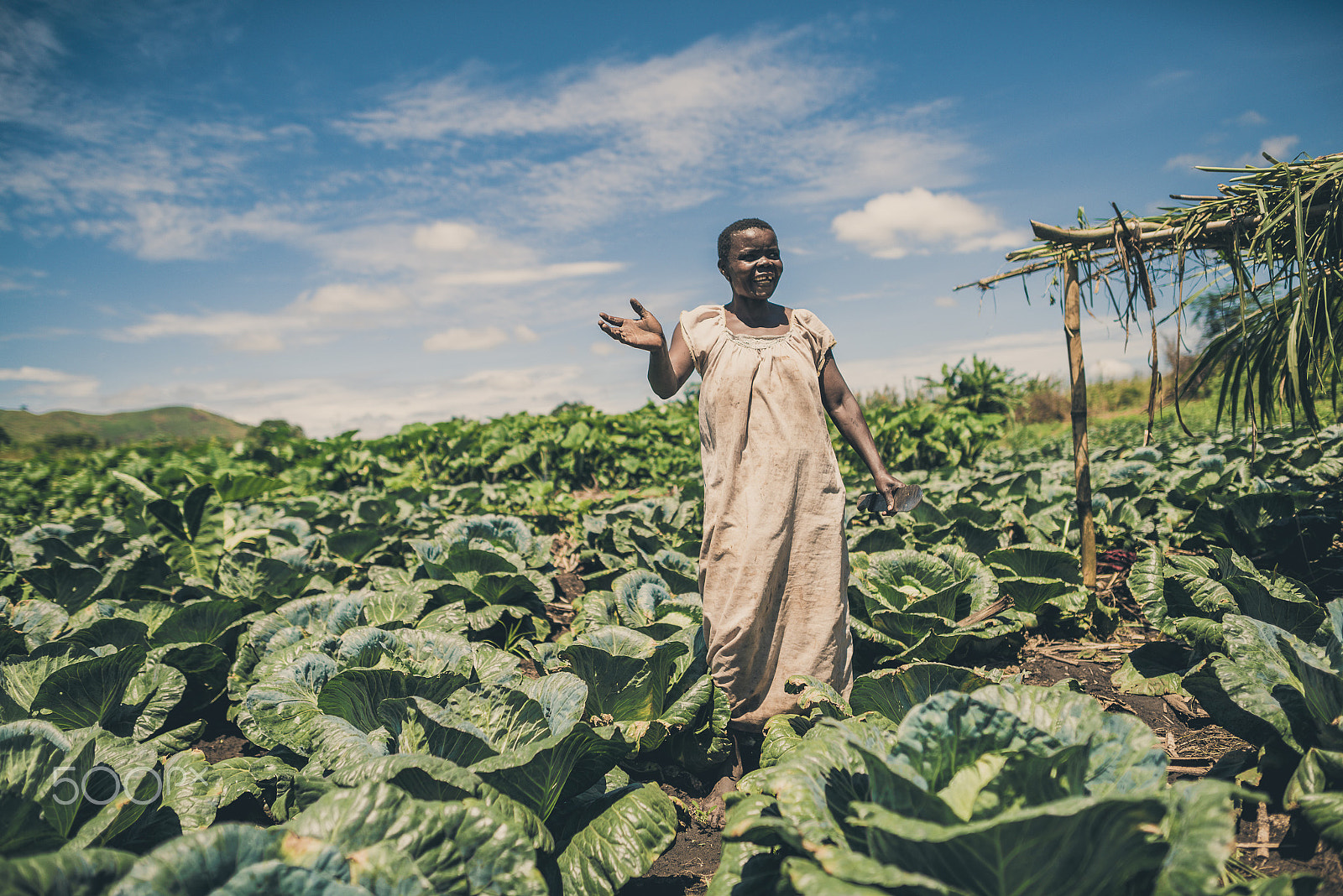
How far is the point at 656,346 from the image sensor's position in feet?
8.65

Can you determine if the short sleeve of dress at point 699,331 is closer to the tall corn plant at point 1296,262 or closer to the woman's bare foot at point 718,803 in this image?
the woman's bare foot at point 718,803

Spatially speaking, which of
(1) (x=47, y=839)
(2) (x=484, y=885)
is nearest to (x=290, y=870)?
(2) (x=484, y=885)

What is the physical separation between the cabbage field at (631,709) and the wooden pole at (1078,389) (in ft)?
1.52

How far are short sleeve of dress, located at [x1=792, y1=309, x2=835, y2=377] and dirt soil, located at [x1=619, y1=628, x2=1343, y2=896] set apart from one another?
1776 mm

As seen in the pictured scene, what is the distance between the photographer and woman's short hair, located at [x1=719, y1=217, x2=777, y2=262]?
2.71m

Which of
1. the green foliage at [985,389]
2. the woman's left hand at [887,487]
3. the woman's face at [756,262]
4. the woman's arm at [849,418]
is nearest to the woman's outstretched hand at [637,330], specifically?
the woman's face at [756,262]

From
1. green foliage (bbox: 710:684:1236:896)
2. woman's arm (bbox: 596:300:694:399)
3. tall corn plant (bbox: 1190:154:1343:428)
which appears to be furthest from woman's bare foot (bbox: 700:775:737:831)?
tall corn plant (bbox: 1190:154:1343:428)

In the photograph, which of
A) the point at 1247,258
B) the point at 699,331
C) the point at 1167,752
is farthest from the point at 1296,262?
the point at 699,331

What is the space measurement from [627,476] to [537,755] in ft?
24.3

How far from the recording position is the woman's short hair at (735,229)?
2711mm

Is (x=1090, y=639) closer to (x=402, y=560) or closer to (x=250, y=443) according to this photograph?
(x=402, y=560)

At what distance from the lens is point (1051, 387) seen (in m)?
21.3

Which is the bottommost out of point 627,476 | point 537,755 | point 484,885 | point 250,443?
point 484,885

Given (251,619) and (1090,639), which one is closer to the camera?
(251,619)
